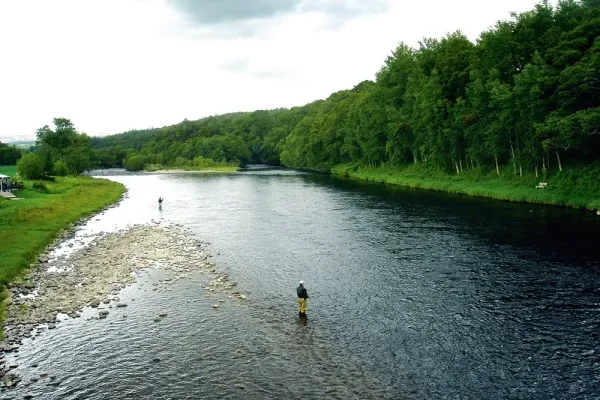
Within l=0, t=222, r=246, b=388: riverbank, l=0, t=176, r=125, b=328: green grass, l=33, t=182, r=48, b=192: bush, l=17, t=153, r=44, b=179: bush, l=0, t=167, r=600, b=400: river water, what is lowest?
l=0, t=167, r=600, b=400: river water

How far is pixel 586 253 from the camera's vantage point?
110ft

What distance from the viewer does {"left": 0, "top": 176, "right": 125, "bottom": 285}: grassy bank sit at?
34.6 metres

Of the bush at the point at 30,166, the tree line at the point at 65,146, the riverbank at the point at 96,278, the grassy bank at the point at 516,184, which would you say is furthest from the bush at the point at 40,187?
the grassy bank at the point at 516,184

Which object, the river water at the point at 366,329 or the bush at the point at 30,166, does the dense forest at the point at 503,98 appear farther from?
the bush at the point at 30,166

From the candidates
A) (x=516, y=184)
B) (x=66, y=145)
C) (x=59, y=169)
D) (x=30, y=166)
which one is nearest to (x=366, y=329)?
(x=516, y=184)

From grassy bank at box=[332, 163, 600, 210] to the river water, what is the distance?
1255 cm

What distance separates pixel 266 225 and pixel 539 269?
3001 centimetres

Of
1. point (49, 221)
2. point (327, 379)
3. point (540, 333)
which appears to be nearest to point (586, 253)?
point (540, 333)

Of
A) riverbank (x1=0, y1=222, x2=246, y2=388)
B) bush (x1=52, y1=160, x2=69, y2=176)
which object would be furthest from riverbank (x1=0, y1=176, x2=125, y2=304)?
bush (x1=52, y1=160, x2=69, y2=176)

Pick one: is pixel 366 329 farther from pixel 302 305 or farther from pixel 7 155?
pixel 7 155

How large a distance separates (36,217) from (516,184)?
66203 millimetres

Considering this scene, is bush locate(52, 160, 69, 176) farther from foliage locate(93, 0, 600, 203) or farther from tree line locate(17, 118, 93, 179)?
foliage locate(93, 0, 600, 203)

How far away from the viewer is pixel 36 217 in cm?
5141

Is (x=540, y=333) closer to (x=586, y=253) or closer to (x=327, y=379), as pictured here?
(x=327, y=379)
